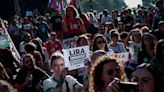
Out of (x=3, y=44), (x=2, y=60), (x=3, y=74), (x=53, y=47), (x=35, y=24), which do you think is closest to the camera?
(x=3, y=74)

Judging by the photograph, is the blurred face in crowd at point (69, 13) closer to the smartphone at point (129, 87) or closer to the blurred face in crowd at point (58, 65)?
the blurred face in crowd at point (58, 65)

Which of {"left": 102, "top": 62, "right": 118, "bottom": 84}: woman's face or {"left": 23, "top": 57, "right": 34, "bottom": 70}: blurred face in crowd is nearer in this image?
{"left": 102, "top": 62, "right": 118, "bottom": 84}: woman's face

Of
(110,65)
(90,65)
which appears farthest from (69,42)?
(110,65)

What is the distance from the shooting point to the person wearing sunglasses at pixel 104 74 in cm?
572

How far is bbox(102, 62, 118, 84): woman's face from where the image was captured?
570 cm

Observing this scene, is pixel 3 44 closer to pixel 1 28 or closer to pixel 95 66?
pixel 1 28

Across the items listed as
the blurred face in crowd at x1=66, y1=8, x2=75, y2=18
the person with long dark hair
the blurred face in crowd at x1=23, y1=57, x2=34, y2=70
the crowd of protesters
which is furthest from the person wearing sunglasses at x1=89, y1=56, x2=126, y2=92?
the blurred face in crowd at x1=66, y1=8, x2=75, y2=18

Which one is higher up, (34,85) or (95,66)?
(95,66)

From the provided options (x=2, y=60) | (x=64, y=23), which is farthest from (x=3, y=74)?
(x=64, y=23)

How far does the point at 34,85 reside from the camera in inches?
349

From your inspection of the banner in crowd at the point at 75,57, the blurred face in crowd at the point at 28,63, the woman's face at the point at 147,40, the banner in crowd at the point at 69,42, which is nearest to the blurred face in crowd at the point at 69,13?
the banner in crowd at the point at 69,42

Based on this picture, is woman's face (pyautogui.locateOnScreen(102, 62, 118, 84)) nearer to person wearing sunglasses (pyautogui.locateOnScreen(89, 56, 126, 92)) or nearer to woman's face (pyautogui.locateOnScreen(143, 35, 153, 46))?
person wearing sunglasses (pyautogui.locateOnScreen(89, 56, 126, 92))

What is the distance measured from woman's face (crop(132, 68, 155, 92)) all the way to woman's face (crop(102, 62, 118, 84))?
39.6 inches

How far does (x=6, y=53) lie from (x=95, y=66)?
5.29 meters
